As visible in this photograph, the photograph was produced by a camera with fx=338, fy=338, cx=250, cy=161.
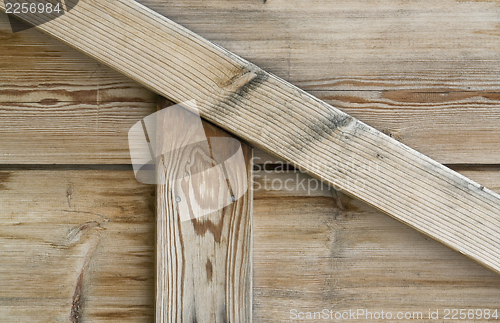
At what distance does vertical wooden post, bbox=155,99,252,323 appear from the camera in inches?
29.0

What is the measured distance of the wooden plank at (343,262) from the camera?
80cm

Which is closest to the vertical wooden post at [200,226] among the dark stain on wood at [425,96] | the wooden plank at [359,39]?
the wooden plank at [359,39]

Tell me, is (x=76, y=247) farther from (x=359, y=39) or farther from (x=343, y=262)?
(x=359, y=39)

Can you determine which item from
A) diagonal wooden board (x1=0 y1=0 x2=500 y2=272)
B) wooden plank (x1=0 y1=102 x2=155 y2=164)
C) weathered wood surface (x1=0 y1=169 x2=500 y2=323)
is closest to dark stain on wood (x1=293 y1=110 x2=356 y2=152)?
diagonal wooden board (x1=0 y1=0 x2=500 y2=272)

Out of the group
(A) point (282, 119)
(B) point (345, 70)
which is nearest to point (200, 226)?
(A) point (282, 119)

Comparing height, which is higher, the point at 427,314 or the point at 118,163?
the point at 118,163

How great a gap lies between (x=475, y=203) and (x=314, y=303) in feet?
1.37

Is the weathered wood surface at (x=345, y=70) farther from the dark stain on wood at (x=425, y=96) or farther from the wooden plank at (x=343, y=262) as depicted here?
the wooden plank at (x=343, y=262)

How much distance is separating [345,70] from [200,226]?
1.59 ft

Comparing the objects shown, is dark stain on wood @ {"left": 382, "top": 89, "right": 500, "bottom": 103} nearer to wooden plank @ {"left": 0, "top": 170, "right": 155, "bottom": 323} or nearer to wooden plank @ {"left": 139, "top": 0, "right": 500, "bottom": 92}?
wooden plank @ {"left": 139, "top": 0, "right": 500, "bottom": 92}

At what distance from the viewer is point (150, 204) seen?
0.79 m

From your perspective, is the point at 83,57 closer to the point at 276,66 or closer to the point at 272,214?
the point at 276,66

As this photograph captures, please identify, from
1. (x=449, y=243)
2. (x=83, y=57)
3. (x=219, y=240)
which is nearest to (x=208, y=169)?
(x=219, y=240)

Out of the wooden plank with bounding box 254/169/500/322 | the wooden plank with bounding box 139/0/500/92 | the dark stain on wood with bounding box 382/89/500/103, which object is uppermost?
the wooden plank with bounding box 139/0/500/92
